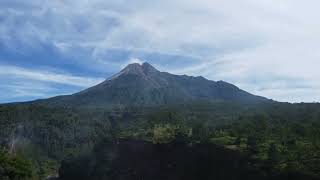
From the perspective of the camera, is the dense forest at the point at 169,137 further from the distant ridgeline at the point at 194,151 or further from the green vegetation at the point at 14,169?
the distant ridgeline at the point at 194,151

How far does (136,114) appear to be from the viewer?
19038 cm

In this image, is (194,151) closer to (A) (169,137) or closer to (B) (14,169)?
(A) (169,137)

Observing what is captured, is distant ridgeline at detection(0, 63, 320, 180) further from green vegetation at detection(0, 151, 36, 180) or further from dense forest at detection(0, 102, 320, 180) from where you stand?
dense forest at detection(0, 102, 320, 180)

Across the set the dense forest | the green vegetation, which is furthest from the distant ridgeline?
the dense forest

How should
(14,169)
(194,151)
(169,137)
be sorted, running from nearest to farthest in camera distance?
(194,151) < (14,169) < (169,137)

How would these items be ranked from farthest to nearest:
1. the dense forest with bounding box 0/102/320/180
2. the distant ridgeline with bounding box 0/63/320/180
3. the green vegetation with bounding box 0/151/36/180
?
the green vegetation with bounding box 0/151/36/180 → the dense forest with bounding box 0/102/320/180 → the distant ridgeline with bounding box 0/63/320/180

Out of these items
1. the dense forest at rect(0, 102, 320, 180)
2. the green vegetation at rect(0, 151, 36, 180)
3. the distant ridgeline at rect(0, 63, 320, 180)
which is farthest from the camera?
the green vegetation at rect(0, 151, 36, 180)

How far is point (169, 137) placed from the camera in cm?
10131

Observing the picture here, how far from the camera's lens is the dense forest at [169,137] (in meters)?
75.4

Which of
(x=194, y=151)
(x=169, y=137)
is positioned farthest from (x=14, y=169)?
(x=194, y=151)

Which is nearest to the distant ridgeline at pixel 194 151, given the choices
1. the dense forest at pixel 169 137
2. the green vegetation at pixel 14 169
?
the green vegetation at pixel 14 169

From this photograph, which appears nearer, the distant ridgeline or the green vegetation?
the distant ridgeline

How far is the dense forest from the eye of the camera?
247 feet

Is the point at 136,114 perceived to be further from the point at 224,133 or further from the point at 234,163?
the point at 234,163
